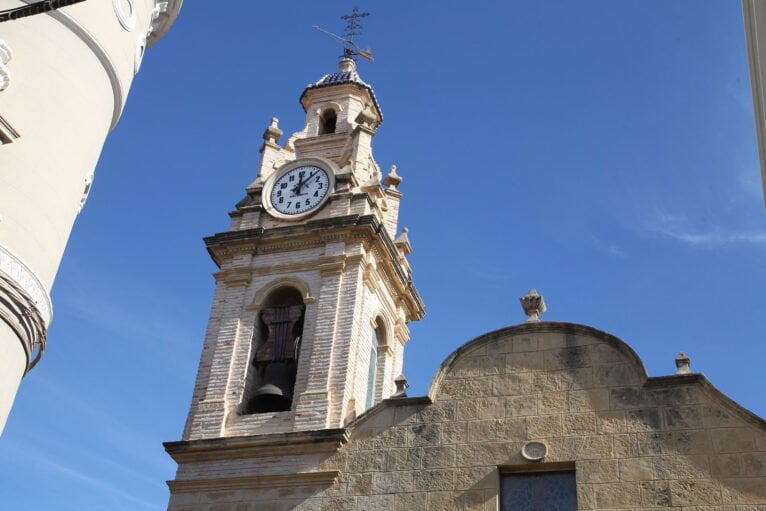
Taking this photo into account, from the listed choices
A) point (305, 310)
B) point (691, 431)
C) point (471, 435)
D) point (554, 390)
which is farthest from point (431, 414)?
point (305, 310)

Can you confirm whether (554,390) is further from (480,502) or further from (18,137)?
(18,137)

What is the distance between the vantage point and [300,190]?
22.8 meters

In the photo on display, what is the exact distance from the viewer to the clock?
22.4 meters

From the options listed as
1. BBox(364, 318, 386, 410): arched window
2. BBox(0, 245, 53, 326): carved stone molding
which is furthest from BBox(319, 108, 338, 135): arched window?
BBox(0, 245, 53, 326): carved stone molding

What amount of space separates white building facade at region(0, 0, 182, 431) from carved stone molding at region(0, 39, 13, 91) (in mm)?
12

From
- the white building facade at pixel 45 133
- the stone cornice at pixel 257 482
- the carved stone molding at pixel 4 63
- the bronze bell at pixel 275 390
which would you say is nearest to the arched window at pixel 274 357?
the bronze bell at pixel 275 390

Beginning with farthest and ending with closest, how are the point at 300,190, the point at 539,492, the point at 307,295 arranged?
the point at 300,190
the point at 307,295
the point at 539,492

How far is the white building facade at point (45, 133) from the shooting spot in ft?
37.9

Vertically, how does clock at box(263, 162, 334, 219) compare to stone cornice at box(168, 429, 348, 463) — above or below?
above

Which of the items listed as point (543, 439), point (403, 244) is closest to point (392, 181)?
point (403, 244)

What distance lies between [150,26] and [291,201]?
7.96 meters

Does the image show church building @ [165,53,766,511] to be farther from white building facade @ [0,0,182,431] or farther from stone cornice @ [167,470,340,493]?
white building facade @ [0,0,182,431]

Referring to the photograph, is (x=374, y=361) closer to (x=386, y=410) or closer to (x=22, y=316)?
(x=386, y=410)

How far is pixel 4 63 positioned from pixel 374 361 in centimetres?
1156
